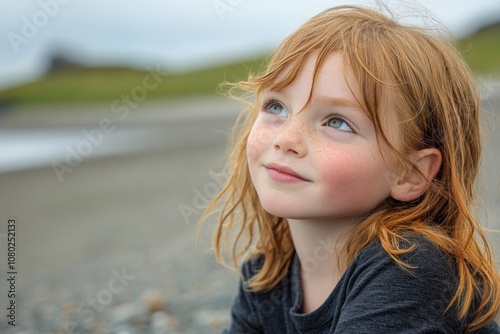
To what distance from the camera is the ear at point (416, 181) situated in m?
2.65

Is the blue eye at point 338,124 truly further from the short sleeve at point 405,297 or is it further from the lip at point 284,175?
the short sleeve at point 405,297

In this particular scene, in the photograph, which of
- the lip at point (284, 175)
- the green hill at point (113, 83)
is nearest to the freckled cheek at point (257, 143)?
the lip at point (284, 175)

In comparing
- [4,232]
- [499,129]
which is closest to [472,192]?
[4,232]

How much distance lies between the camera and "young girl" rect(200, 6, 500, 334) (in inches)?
95.8

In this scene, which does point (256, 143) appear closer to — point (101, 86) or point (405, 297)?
point (405, 297)

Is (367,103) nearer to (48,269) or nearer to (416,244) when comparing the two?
(416,244)

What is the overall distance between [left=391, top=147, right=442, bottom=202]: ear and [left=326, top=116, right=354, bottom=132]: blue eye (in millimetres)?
312

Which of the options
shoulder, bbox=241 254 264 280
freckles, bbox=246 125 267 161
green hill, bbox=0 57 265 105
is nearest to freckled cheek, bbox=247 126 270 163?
freckles, bbox=246 125 267 161

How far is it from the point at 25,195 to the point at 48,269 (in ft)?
16.4

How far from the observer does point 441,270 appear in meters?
2.44

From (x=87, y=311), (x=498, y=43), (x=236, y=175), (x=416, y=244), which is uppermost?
(x=498, y=43)

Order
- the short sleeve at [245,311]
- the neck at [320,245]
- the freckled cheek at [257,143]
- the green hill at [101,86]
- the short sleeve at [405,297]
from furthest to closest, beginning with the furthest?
the green hill at [101,86] → the short sleeve at [245,311] → the neck at [320,245] → the freckled cheek at [257,143] → the short sleeve at [405,297]

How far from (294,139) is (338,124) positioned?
0.56ft

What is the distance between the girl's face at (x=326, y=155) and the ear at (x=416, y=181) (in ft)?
0.26
